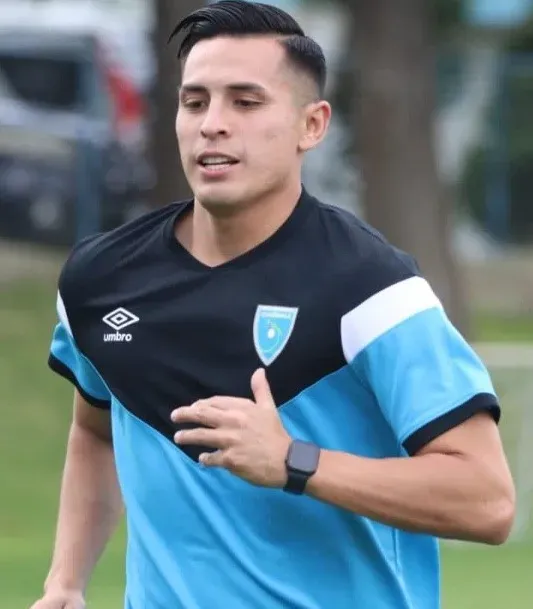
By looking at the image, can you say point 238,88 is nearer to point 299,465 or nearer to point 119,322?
point 119,322

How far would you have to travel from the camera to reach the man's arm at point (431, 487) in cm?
316

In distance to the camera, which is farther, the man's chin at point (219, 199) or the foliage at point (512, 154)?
the foliage at point (512, 154)

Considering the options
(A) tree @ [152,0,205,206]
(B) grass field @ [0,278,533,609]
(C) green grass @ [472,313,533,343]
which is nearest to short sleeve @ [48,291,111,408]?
(B) grass field @ [0,278,533,609]

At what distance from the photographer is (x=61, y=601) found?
3830 millimetres

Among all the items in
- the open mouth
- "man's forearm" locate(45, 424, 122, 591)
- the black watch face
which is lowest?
→ "man's forearm" locate(45, 424, 122, 591)

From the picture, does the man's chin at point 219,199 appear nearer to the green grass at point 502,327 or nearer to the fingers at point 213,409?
the fingers at point 213,409

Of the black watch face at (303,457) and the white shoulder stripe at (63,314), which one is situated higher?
the black watch face at (303,457)

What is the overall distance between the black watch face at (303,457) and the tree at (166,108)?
12.7 m

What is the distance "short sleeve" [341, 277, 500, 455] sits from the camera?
321 centimetres

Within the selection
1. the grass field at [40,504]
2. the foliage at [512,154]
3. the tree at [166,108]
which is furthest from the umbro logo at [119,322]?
the foliage at [512,154]

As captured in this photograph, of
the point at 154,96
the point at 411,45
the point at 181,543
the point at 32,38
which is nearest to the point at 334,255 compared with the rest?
the point at 181,543

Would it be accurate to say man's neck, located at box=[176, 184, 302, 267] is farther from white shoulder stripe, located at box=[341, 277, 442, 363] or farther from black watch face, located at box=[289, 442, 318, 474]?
black watch face, located at box=[289, 442, 318, 474]

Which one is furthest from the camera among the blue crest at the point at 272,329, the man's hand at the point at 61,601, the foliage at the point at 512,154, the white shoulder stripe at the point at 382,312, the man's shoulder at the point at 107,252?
the foliage at the point at 512,154

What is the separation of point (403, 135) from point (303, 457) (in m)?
12.6
